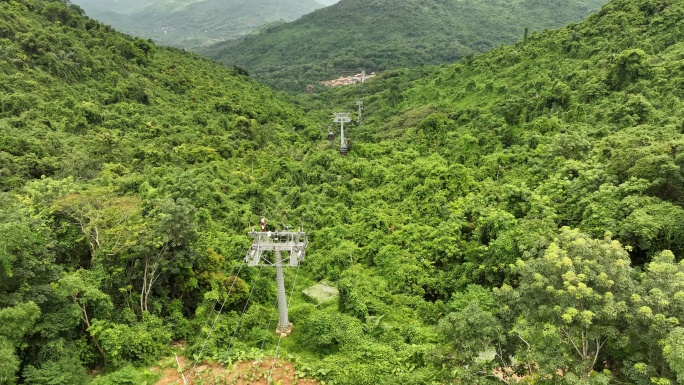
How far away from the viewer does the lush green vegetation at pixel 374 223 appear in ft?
33.2

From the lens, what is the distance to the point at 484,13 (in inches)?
4914

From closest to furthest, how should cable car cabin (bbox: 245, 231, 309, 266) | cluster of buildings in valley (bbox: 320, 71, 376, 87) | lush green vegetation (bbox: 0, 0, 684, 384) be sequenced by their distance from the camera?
1. lush green vegetation (bbox: 0, 0, 684, 384)
2. cable car cabin (bbox: 245, 231, 309, 266)
3. cluster of buildings in valley (bbox: 320, 71, 376, 87)

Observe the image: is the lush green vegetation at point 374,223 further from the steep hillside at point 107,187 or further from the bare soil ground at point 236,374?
the bare soil ground at point 236,374

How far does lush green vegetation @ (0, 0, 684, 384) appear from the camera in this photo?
399 inches

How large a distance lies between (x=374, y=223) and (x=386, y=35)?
363ft

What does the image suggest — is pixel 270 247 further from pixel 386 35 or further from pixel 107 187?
pixel 386 35

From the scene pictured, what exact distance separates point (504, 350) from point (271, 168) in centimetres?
2556

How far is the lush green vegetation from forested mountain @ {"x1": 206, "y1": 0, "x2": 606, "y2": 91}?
6374cm

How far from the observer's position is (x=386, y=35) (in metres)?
124

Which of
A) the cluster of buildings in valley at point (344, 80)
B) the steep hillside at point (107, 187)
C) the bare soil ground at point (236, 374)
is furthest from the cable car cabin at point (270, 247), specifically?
the cluster of buildings in valley at point (344, 80)

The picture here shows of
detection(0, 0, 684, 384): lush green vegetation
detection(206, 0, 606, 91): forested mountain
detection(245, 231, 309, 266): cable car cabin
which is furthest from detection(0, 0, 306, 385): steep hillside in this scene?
detection(206, 0, 606, 91): forested mountain

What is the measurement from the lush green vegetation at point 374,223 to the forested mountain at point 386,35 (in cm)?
6374

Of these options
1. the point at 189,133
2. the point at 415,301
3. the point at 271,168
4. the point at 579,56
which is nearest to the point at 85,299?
the point at 415,301

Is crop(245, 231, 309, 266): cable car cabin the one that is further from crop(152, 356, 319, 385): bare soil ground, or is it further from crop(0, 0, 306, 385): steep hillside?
crop(152, 356, 319, 385): bare soil ground
